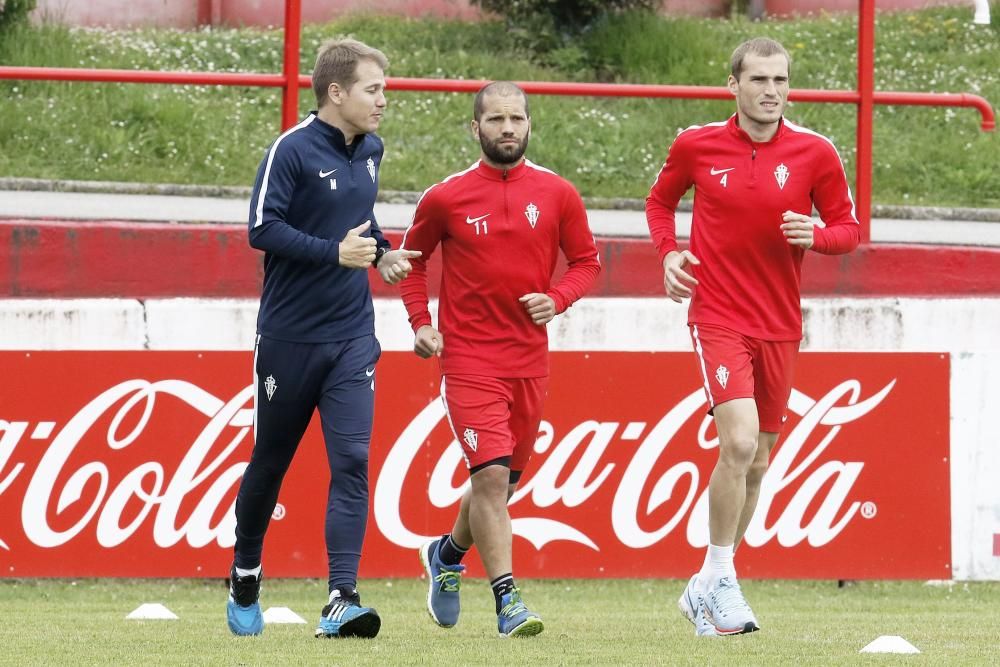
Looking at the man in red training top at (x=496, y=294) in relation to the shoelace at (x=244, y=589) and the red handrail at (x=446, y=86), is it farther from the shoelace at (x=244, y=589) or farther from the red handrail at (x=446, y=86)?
the red handrail at (x=446, y=86)

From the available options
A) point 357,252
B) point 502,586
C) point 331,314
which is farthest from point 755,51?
point 502,586

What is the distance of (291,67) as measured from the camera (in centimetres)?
909

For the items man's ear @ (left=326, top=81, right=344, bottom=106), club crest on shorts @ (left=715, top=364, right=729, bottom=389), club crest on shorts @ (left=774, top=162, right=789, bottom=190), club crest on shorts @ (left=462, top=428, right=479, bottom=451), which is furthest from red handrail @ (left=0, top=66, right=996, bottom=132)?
club crest on shorts @ (left=462, top=428, right=479, bottom=451)

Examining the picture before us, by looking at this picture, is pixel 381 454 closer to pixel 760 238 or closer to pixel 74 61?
pixel 760 238

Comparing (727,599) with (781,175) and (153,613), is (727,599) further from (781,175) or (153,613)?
(153,613)

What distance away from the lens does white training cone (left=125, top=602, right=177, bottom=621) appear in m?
7.25

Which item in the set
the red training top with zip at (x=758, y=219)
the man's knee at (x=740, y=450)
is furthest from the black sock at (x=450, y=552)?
the red training top with zip at (x=758, y=219)

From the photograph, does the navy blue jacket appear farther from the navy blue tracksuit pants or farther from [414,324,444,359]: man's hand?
[414,324,444,359]: man's hand

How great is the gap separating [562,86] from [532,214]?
2762 mm

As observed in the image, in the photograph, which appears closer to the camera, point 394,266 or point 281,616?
point 394,266

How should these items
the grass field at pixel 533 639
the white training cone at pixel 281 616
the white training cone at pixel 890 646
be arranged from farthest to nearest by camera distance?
the white training cone at pixel 281 616, the white training cone at pixel 890 646, the grass field at pixel 533 639

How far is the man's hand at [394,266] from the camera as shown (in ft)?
20.4

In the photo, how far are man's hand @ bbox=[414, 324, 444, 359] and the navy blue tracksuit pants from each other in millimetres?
177

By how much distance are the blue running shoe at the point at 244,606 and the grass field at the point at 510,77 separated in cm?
729
